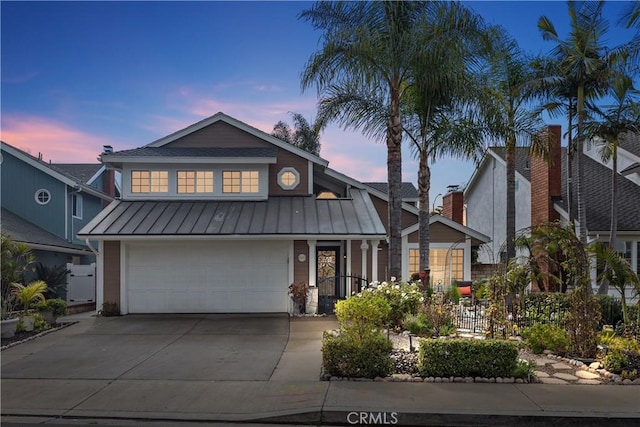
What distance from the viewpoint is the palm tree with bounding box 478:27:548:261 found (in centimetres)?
1526

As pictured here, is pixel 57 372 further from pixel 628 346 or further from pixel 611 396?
pixel 628 346

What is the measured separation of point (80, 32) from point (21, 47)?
157 centimetres

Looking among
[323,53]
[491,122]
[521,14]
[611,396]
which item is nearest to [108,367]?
[611,396]

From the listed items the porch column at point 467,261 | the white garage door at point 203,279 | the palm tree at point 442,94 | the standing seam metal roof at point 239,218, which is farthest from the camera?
the porch column at point 467,261

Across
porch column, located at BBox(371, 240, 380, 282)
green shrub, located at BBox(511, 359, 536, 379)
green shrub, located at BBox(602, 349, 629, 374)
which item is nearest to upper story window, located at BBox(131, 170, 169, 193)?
porch column, located at BBox(371, 240, 380, 282)

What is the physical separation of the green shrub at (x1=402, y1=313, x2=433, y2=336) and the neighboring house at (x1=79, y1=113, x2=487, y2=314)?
3.72 meters

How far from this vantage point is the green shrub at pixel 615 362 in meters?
7.94

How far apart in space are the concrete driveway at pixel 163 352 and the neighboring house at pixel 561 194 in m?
8.40

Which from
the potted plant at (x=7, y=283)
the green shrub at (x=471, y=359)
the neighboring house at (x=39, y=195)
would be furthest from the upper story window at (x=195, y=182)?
the green shrub at (x=471, y=359)

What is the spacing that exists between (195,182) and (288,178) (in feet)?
10.6

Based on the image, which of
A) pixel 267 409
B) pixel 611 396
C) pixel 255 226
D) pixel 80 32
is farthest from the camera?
pixel 255 226

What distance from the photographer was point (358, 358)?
25.7 feet

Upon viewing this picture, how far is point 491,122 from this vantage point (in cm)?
1509

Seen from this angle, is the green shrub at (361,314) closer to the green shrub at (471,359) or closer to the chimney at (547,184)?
the green shrub at (471,359)
